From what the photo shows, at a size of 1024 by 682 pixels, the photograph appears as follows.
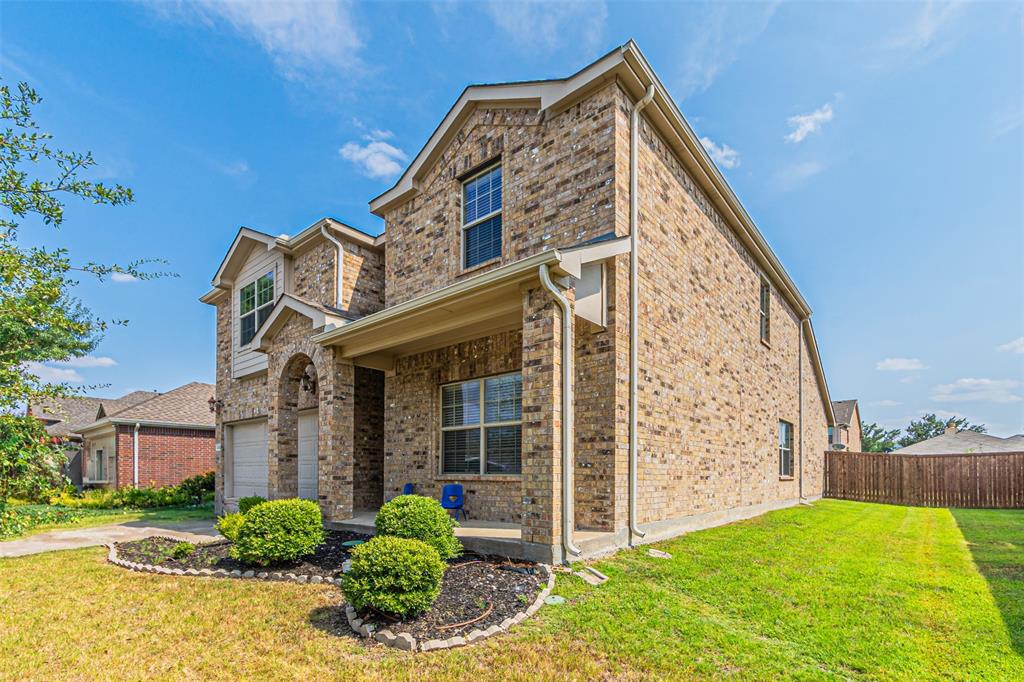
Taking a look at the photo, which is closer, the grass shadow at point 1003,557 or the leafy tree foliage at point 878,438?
the grass shadow at point 1003,557

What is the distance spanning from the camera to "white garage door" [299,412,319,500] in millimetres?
11453

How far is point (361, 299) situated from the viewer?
40.1ft

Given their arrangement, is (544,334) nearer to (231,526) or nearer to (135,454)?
(231,526)

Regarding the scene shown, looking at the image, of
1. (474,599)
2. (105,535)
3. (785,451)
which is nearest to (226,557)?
(474,599)

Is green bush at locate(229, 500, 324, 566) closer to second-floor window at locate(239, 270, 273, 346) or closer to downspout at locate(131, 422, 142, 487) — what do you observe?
second-floor window at locate(239, 270, 273, 346)

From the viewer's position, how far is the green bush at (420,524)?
19.7ft

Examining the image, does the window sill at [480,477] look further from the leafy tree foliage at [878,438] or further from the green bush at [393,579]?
the leafy tree foliage at [878,438]

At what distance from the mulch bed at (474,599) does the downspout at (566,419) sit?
1.65ft

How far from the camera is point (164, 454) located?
67.3ft

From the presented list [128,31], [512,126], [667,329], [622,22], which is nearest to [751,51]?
[622,22]

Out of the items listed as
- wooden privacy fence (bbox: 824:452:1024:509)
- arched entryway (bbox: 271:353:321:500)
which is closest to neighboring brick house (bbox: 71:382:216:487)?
arched entryway (bbox: 271:353:321:500)

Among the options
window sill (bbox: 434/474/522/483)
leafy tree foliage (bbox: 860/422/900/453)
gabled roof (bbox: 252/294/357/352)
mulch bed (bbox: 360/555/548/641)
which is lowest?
leafy tree foliage (bbox: 860/422/900/453)

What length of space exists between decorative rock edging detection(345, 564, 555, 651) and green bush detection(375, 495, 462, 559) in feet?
3.82

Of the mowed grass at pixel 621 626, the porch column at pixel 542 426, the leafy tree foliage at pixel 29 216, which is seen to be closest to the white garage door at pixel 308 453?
the mowed grass at pixel 621 626
